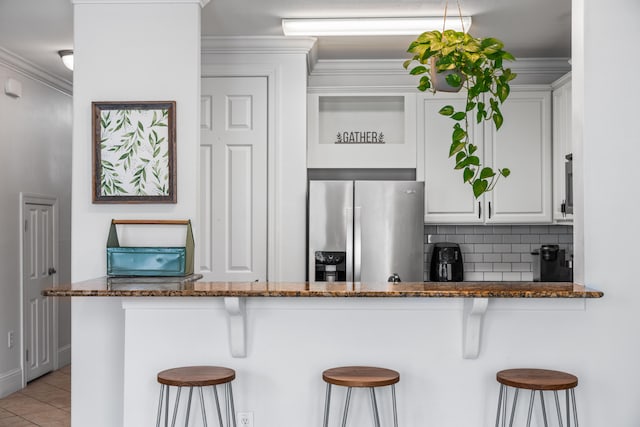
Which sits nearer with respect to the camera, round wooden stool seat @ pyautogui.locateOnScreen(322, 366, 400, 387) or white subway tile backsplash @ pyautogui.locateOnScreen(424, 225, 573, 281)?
round wooden stool seat @ pyautogui.locateOnScreen(322, 366, 400, 387)

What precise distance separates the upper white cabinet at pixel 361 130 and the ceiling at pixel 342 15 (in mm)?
368

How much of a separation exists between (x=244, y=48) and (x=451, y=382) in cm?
283

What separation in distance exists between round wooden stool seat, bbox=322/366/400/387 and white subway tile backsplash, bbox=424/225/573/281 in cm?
289

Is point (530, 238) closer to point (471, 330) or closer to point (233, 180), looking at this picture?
point (233, 180)

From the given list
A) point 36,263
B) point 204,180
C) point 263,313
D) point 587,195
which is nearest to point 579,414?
point 587,195

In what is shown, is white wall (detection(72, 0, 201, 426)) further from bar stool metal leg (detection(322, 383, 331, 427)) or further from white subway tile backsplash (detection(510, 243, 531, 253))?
white subway tile backsplash (detection(510, 243, 531, 253))

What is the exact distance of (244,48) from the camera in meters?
5.00

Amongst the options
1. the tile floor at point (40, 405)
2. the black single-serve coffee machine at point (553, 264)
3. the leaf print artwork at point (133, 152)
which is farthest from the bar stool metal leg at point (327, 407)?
the black single-serve coffee machine at point (553, 264)

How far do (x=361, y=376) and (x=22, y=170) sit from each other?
4186 mm

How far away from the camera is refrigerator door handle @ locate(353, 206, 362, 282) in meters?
5.00

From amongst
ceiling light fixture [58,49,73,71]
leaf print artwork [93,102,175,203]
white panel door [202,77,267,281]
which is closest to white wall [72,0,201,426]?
leaf print artwork [93,102,175,203]

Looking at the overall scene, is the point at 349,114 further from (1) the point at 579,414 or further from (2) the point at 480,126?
(1) the point at 579,414

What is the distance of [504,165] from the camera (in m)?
5.46

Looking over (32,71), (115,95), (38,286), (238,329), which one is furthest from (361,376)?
(32,71)
